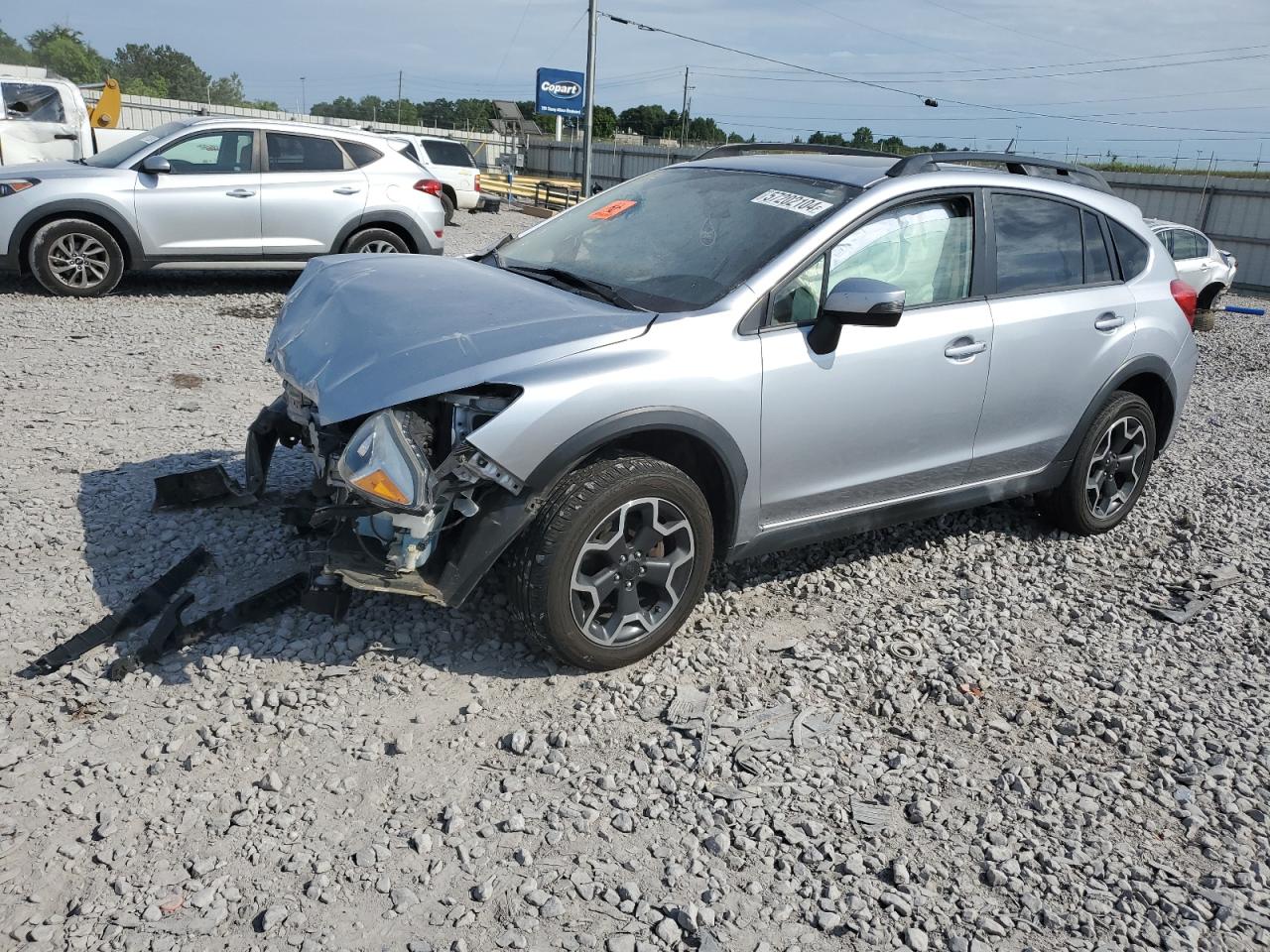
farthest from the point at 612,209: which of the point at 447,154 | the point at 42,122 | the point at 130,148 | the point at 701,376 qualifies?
the point at 447,154

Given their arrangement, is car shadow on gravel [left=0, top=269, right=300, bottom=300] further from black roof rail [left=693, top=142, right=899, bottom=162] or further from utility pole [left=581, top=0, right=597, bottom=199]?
utility pole [left=581, top=0, right=597, bottom=199]

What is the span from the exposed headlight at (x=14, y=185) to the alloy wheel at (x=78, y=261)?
0.52 meters

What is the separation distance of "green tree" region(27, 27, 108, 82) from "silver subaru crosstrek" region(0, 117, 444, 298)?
82.4m

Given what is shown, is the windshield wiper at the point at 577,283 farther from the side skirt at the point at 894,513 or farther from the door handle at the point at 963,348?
the door handle at the point at 963,348

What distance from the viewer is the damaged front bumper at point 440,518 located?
320 centimetres

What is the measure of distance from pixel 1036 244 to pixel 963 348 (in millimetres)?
854

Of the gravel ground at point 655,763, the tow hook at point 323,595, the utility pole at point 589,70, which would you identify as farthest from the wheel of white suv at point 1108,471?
the utility pole at point 589,70

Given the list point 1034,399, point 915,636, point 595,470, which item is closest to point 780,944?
point 595,470

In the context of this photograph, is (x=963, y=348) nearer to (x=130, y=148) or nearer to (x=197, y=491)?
(x=197, y=491)

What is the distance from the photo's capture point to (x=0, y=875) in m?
2.57

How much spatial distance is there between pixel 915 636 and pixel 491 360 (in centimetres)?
216

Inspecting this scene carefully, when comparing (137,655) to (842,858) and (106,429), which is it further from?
(106,429)

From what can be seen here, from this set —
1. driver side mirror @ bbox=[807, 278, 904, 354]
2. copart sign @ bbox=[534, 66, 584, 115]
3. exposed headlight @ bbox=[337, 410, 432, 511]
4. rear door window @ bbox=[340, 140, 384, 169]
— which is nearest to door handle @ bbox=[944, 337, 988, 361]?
driver side mirror @ bbox=[807, 278, 904, 354]

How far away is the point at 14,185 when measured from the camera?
29.7ft
